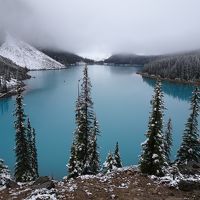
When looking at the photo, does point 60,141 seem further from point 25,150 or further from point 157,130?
point 157,130

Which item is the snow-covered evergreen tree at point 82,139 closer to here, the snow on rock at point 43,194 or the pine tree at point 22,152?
the pine tree at point 22,152

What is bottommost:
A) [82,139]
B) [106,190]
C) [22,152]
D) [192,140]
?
[22,152]

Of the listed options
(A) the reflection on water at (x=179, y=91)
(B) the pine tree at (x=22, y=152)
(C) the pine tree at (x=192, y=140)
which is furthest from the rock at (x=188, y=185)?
(A) the reflection on water at (x=179, y=91)

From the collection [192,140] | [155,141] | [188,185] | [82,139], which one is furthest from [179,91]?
[188,185]

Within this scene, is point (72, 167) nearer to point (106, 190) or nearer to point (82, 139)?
point (82, 139)

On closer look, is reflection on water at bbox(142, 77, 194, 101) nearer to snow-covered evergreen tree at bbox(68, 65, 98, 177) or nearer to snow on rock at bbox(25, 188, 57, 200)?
→ snow-covered evergreen tree at bbox(68, 65, 98, 177)

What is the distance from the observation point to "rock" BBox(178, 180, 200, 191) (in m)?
24.6

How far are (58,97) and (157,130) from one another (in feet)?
423

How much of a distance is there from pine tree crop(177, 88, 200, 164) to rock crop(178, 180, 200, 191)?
15.1 metres

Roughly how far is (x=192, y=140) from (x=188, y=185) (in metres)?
16.3

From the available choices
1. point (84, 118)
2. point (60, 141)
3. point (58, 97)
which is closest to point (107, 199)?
point (84, 118)

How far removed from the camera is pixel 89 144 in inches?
1635

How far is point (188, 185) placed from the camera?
24.7m

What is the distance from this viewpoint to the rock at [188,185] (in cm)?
2456
